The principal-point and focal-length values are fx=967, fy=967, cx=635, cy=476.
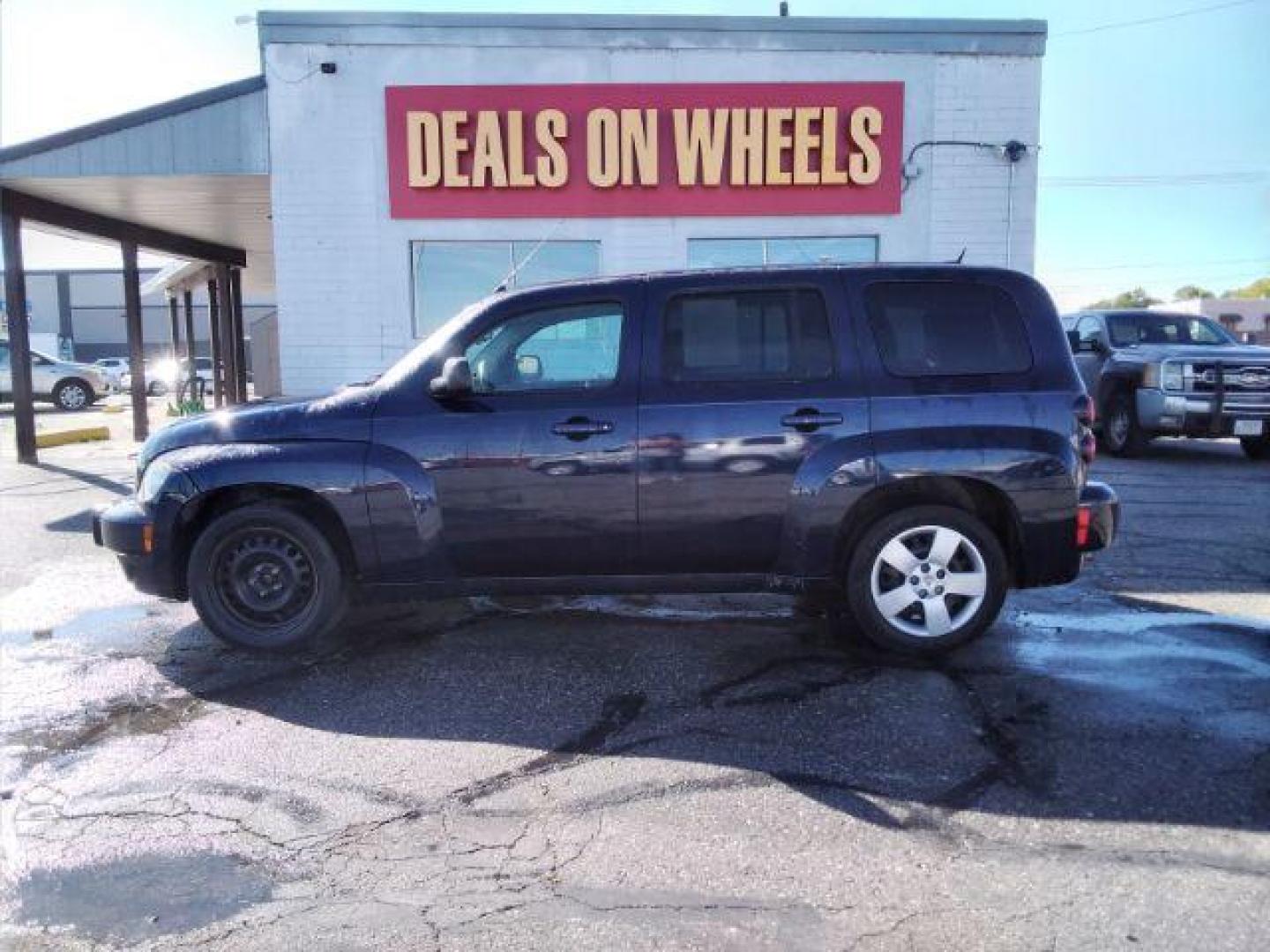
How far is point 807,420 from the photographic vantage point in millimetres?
4492

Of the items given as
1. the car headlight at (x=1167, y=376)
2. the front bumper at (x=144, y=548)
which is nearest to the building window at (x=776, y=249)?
the car headlight at (x=1167, y=376)

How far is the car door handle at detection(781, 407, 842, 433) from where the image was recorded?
4.49m

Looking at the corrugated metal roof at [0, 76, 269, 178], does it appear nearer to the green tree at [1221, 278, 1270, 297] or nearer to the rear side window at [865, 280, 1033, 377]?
the rear side window at [865, 280, 1033, 377]

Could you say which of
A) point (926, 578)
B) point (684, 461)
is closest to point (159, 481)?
point (684, 461)

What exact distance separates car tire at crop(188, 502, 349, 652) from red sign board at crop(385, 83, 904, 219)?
685 centimetres

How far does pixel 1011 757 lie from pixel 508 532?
234cm

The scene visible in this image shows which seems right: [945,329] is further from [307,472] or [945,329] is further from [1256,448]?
[1256,448]

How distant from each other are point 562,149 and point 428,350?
6756 millimetres

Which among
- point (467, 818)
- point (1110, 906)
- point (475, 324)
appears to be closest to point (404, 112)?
point (475, 324)

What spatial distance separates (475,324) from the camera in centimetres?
470

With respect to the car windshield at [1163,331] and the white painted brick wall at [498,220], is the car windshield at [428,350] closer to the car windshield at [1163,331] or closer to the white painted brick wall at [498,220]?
the white painted brick wall at [498,220]

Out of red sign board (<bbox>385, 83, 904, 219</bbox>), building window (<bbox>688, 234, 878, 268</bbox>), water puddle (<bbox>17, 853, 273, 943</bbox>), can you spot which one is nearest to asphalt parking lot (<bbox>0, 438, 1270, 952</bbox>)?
water puddle (<bbox>17, 853, 273, 943</bbox>)

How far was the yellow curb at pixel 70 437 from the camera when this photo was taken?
14.9 m

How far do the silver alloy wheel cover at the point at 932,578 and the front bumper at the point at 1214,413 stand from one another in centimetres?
844
